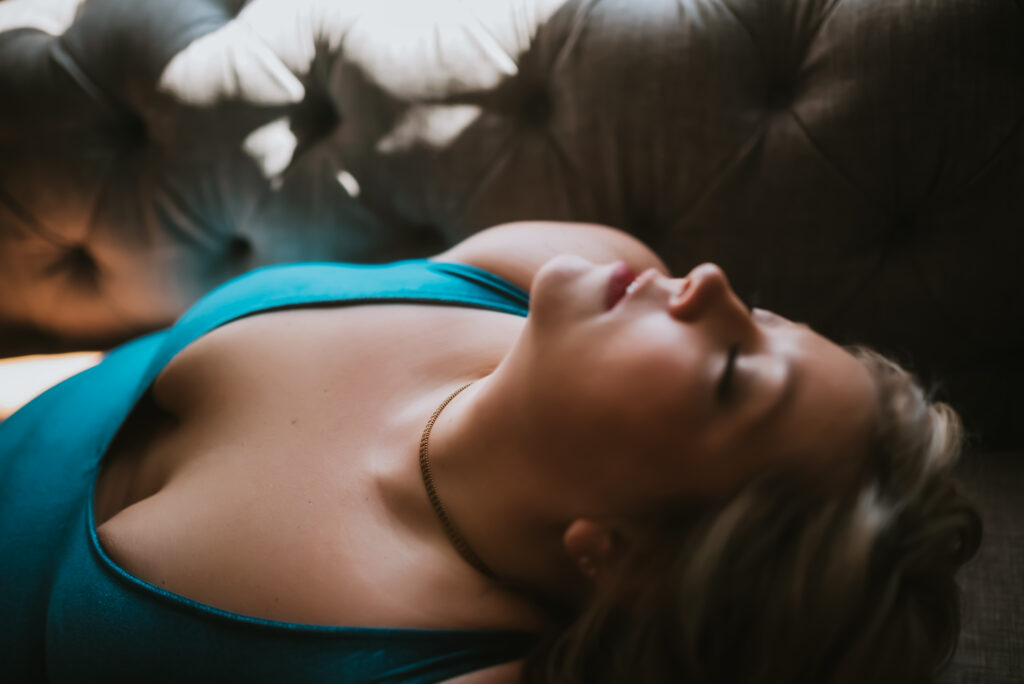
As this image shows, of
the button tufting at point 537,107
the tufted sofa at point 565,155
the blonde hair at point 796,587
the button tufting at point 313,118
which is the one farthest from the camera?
the button tufting at point 313,118

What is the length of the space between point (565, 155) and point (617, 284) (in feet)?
1.20

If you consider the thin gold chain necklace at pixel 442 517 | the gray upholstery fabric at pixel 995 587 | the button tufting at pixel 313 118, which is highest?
the button tufting at pixel 313 118

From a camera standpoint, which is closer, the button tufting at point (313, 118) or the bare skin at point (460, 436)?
the bare skin at point (460, 436)

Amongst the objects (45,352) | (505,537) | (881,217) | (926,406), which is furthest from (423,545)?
(45,352)

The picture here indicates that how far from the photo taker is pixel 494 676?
645 mm

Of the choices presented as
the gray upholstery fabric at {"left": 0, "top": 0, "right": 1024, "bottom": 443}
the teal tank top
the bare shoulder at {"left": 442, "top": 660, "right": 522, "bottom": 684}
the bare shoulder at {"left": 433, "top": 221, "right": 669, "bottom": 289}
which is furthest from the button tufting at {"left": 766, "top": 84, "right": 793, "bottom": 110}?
the bare shoulder at {"left": 442, "top": 660, "right": 522, "bottom": 684}

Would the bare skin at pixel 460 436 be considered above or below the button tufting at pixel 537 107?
below

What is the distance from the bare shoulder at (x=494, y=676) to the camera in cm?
63

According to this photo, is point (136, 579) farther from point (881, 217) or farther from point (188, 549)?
point (881, 217)

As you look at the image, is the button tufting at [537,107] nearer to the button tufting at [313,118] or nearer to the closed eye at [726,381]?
the button tufting at [313,118]

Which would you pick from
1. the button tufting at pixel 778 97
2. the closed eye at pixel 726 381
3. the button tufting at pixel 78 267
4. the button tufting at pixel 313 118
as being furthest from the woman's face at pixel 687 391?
the button tufting at pixel 78 267

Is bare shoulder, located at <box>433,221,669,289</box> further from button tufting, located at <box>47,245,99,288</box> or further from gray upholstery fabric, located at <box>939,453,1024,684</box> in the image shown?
button tufting, located at <box>47,245,99,288</box>

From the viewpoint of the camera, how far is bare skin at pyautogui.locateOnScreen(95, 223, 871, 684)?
59cm

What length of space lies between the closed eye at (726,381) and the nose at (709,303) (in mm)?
22
